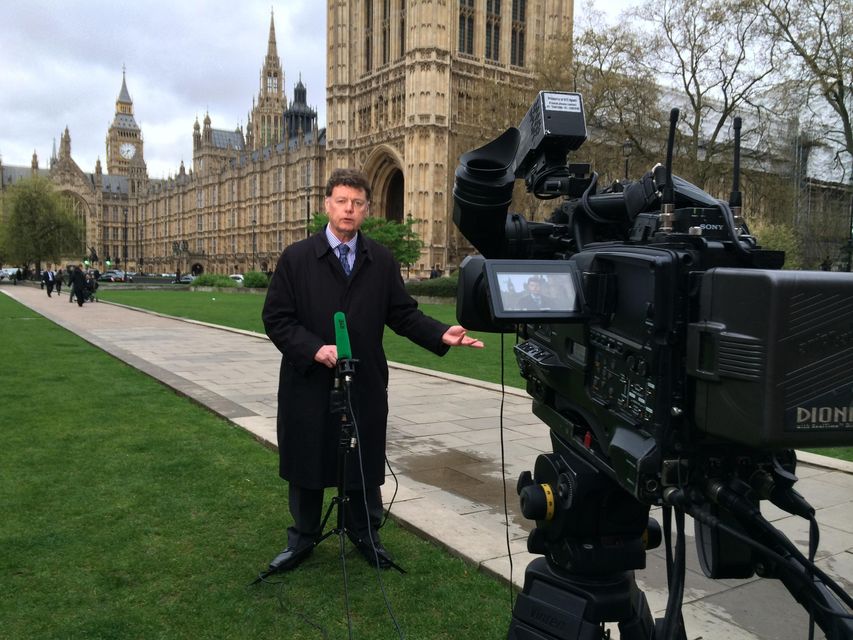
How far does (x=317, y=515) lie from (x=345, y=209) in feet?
5.29

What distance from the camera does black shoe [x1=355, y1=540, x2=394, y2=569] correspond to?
11.5ft

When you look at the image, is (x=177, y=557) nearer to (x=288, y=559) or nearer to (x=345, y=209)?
(x=288, y=559)

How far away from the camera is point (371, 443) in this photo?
346 cm

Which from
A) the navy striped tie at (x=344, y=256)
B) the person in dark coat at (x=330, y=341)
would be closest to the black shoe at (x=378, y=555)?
the person in dark coat at (x=330, y=341)

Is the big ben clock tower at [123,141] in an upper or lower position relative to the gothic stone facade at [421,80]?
upper

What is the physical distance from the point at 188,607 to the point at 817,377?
2868 mm

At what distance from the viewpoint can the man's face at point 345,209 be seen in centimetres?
339

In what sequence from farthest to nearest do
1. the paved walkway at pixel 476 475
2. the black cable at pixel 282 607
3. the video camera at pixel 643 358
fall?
the paved walkway at pixel 476 475 → the black cable at pixel 282 607 → the video camera at pixel 643 358

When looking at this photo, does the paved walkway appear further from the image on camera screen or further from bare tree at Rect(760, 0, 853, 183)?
bare tree at Rect(760, 0, 853, 183)

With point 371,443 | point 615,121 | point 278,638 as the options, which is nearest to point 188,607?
point 278,638

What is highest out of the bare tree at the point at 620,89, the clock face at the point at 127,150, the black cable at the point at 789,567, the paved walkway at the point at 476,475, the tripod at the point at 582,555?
the clock face at the point at 127,150

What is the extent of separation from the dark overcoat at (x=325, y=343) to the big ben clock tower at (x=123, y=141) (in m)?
141

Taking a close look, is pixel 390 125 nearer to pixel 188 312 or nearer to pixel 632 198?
pixel 188 312

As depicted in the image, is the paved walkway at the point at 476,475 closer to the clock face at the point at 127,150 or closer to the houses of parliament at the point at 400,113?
the houses of parliament at the point at 400,113
